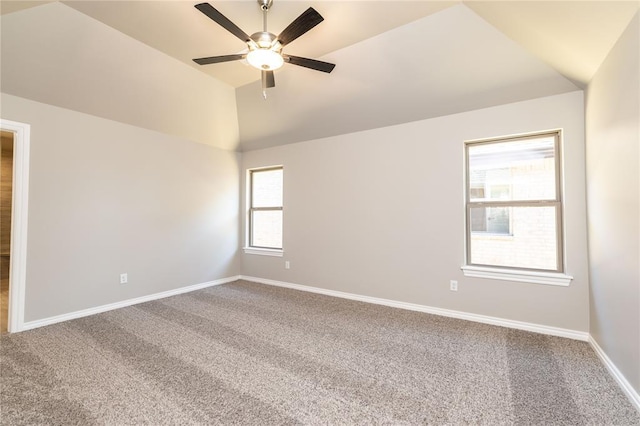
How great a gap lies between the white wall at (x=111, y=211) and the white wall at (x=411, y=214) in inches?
50.7

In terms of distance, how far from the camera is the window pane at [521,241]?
2.95m

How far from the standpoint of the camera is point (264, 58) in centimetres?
219

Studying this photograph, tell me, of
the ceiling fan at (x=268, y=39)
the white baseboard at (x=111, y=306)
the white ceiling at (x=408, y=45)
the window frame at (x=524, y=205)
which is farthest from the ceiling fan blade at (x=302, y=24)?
the white baseboard at (x=111, y=306)

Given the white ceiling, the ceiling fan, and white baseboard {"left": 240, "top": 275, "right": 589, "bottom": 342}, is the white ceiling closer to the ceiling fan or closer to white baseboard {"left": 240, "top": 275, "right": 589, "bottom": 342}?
the ceiling fan

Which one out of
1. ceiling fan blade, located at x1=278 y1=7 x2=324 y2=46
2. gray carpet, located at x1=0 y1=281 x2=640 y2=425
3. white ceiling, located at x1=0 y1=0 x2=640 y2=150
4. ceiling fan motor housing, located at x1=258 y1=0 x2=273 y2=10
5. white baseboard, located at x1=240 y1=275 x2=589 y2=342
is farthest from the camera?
white baseboard, located at x1=240 y1=275 x2=589 y2=342

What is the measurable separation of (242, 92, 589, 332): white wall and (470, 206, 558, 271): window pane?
20 cm

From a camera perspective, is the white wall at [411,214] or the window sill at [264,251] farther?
the window sill at [264,251]

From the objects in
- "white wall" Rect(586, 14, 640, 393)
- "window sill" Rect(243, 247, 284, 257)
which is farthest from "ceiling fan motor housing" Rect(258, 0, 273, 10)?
"window sill" Rect(243, 247, 284, 257)

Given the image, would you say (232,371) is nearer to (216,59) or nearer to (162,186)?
(216,59)

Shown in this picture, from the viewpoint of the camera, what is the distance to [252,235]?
5.35 m

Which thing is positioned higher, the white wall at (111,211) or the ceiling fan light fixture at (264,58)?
the ceiling fan light fixture at (264,58)

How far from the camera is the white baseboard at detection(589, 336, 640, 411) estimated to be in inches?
68.3

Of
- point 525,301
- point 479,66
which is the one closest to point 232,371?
point 525,301

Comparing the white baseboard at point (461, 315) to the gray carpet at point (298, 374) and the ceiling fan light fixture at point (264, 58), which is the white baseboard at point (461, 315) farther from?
the ceiling fan light fixture at point (264, 58)
